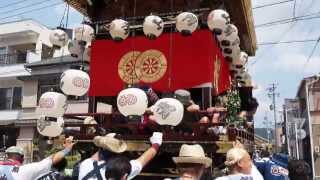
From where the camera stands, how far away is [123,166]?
3461 millimetres

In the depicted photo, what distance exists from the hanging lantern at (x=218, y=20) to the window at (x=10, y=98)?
1975cm

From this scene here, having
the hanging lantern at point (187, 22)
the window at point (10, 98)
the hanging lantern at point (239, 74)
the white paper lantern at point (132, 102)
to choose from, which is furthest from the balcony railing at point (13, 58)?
the white paper lantern at point (132, 102)

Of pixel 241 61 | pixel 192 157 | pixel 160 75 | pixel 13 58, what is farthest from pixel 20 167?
pixel 13 58

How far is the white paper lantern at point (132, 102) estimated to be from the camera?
7.25m

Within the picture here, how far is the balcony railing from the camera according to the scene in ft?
88.3

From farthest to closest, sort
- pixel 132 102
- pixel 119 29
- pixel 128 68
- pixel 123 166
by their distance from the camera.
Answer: pixel 128 68 → pixel 119 29 → pixel 132 102 → pixel 123 166

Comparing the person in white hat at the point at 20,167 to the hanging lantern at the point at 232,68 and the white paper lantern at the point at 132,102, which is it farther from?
the hanging lantern at the point at 232,68

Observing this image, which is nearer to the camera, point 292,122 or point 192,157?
point 192,157

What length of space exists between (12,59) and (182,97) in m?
22.1

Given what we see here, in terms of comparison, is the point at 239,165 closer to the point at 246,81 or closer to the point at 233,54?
the point at 233,54

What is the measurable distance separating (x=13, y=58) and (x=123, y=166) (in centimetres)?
2572

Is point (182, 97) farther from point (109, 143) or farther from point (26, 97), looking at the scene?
point (26, 97)

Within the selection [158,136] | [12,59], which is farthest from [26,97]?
[158,136]

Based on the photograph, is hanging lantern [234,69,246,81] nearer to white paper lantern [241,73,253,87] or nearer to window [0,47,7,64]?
white paper lantern [241,73,253,87]
